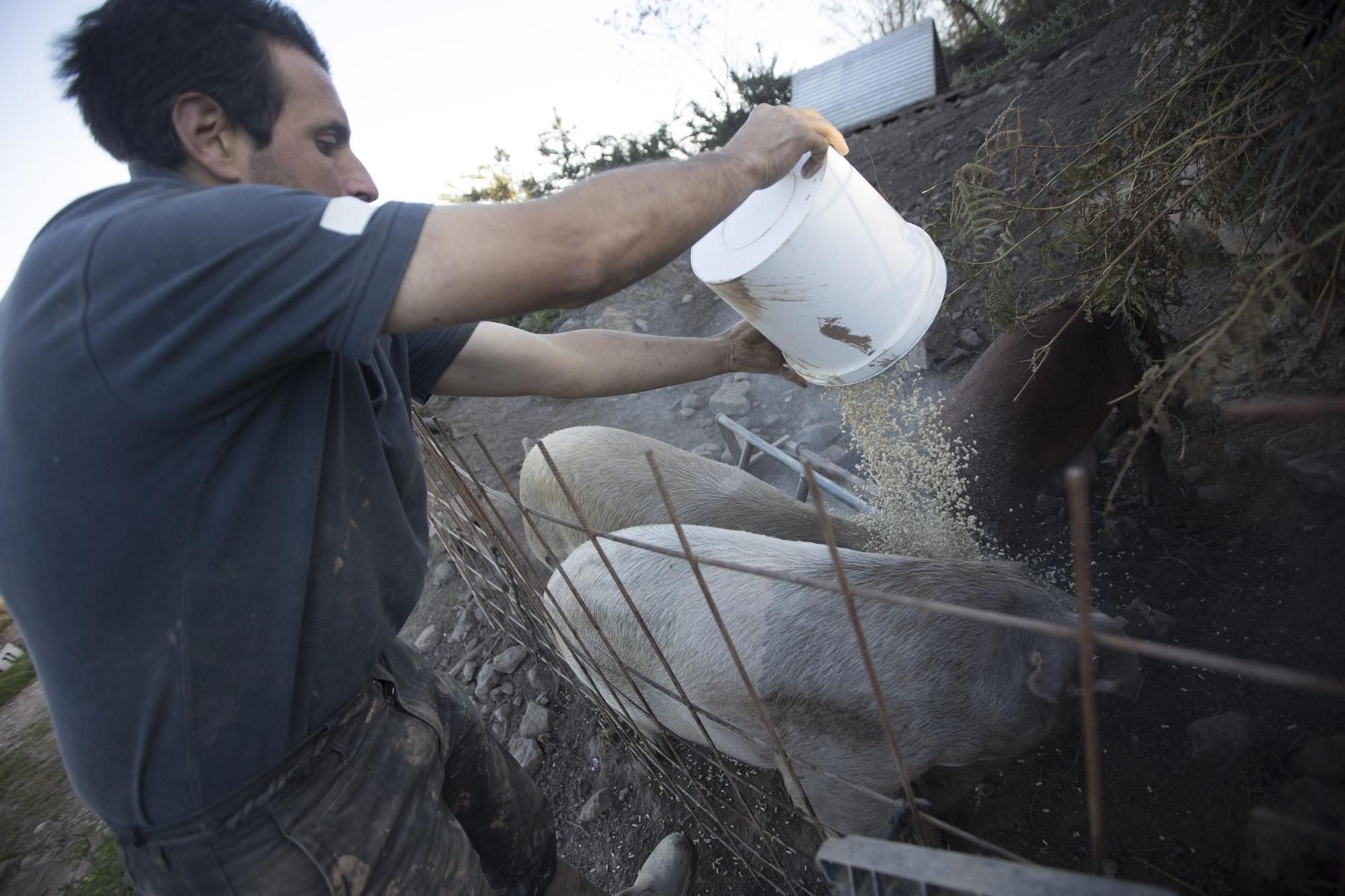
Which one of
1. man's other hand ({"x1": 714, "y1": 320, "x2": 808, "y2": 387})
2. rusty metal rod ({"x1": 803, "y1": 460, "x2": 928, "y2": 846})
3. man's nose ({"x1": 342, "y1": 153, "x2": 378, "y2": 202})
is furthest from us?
man's other hand ({"x1": 714, "y1": 320, "x2": 808, "y2": 387})

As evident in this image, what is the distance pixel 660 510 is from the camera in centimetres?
316

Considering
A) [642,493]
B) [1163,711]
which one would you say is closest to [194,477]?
[642,493]

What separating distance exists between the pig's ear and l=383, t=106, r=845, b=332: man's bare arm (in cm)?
145

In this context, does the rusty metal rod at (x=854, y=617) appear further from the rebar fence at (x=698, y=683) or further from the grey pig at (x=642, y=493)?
the grey pig at (x=642, y=493)

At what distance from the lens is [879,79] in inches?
324

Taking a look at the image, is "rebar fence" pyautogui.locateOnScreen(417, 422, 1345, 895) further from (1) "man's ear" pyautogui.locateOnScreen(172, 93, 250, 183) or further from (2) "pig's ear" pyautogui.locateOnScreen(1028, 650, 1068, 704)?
(1) "man's ear" pyautogui.locateOnScreen(172, 93, 250, 183)

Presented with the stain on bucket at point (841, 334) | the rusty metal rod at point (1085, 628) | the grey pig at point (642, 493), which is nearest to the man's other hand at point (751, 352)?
the stain on bucket at point (841, 334)

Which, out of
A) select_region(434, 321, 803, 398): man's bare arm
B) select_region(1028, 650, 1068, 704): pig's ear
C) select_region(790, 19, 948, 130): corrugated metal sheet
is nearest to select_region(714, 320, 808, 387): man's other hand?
select_region(434, 321, 803, 398): man's bare arm

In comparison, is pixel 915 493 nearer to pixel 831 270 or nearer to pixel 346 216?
pixel 831 270

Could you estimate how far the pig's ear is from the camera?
1826 millimetres

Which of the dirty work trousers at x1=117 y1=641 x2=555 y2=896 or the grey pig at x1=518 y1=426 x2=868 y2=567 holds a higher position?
the dirty work trousers at x1=117 y1=641 x2=555 y2=896

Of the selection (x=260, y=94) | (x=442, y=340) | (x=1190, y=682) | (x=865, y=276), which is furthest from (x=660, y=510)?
(x=260, y=94)

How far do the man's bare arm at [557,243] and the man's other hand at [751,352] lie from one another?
2.90ft

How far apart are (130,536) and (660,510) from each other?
7.38 feet
